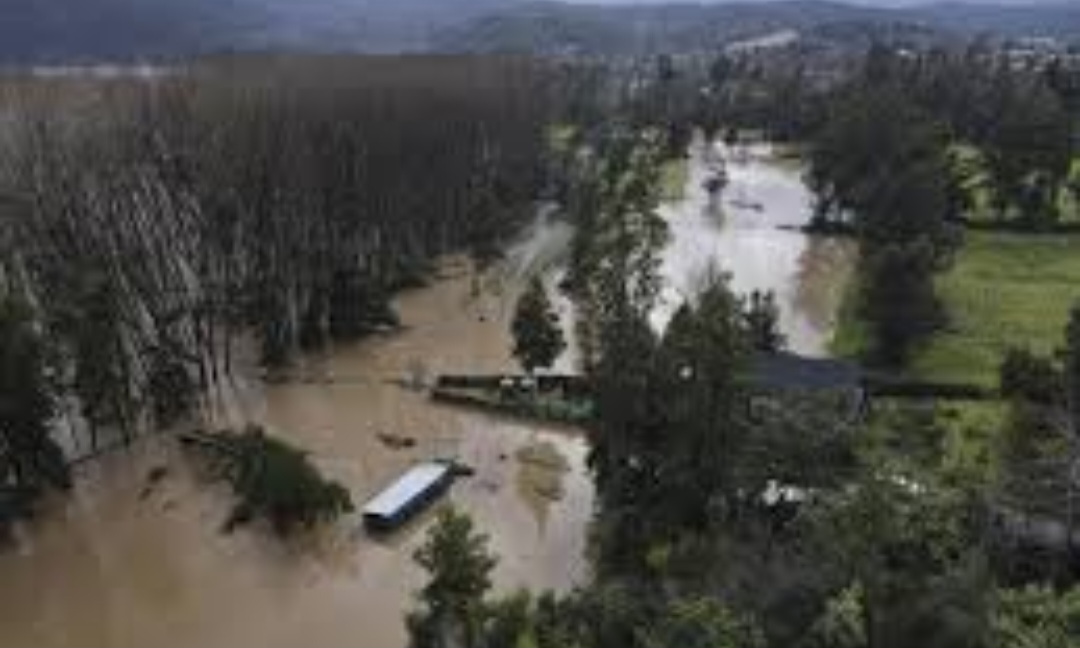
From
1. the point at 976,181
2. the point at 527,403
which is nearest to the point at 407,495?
the point at 527,403

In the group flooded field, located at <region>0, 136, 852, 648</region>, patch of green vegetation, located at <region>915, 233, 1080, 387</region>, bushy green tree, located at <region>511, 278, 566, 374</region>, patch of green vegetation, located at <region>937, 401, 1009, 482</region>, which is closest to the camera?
flooded field, located at <region>0, 136, 852, 648</region>

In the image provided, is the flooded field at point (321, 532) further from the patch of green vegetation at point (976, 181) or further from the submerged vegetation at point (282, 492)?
the patch of green vegetation at point (976, 181)

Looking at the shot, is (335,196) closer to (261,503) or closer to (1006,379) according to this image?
(261,503)

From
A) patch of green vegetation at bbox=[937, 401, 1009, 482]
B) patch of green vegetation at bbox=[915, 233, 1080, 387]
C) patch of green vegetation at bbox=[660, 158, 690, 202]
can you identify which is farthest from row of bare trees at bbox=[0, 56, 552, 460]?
patch of green vegetation at bbox=[937, 401, 1009, 482]

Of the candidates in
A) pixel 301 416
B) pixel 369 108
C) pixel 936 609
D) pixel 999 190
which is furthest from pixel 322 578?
pixel 999 190

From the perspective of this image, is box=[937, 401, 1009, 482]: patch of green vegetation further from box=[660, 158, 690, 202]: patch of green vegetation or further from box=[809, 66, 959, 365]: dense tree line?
box=[660, 158, 690, 202]: patch of green vegetation

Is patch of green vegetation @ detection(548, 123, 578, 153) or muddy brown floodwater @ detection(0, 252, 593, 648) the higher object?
patch of green vegetation @ detection(548, 123, 578, 153)

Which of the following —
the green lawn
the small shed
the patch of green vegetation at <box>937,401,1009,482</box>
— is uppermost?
the green lawn

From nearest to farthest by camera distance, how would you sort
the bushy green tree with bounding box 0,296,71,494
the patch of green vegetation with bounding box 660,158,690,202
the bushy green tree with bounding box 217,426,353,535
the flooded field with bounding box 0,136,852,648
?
the flooded field with bounding box 0,136,852,648 < the bushy green tree with bounding box 0,296,71,494 < the bushy green tree with bounding box 217,426,353,535 < the patch of green vegetation with bounding box 660,158,690,202
